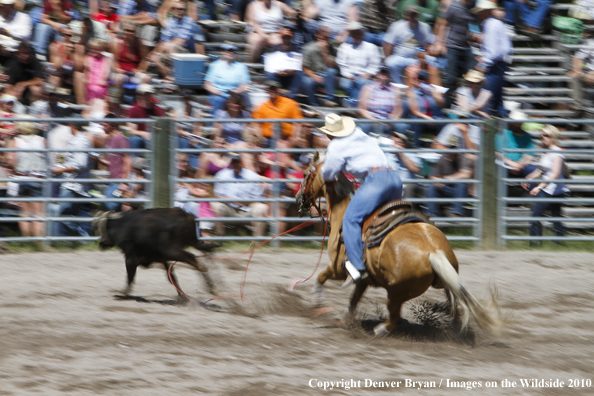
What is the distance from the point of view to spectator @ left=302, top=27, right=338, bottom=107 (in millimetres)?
10578

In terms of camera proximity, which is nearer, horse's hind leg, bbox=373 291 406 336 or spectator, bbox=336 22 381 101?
horse's hind leg, bbox=373 291 406 336

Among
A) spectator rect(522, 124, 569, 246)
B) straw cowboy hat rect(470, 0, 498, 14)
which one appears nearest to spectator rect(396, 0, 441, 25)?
straw cowboy hat rect(470, 0, 498, 14)

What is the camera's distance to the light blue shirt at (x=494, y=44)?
1055 cm

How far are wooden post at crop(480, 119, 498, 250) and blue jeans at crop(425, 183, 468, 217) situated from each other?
10.8 inches

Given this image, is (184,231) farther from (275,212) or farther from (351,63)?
(351,63)

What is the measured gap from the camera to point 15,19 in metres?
11.2

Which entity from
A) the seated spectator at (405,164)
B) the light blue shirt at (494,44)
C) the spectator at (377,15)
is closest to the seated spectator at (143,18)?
the spectator at (377,15)

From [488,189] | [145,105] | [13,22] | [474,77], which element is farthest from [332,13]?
[13,22]

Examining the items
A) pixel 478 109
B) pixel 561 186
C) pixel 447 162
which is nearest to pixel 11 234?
pixel 447 162

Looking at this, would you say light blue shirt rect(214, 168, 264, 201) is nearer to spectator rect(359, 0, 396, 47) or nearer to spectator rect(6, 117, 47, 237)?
spectator rect(6, 117, 47, 237)

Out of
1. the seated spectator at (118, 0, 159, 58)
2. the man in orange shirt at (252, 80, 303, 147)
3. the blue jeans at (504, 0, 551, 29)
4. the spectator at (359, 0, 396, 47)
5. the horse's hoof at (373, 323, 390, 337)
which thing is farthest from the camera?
the blue jeans at (504, 0, 551, 29)

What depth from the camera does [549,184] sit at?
375 inches

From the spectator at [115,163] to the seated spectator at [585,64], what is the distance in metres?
7.03

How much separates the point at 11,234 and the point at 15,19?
369 cm
